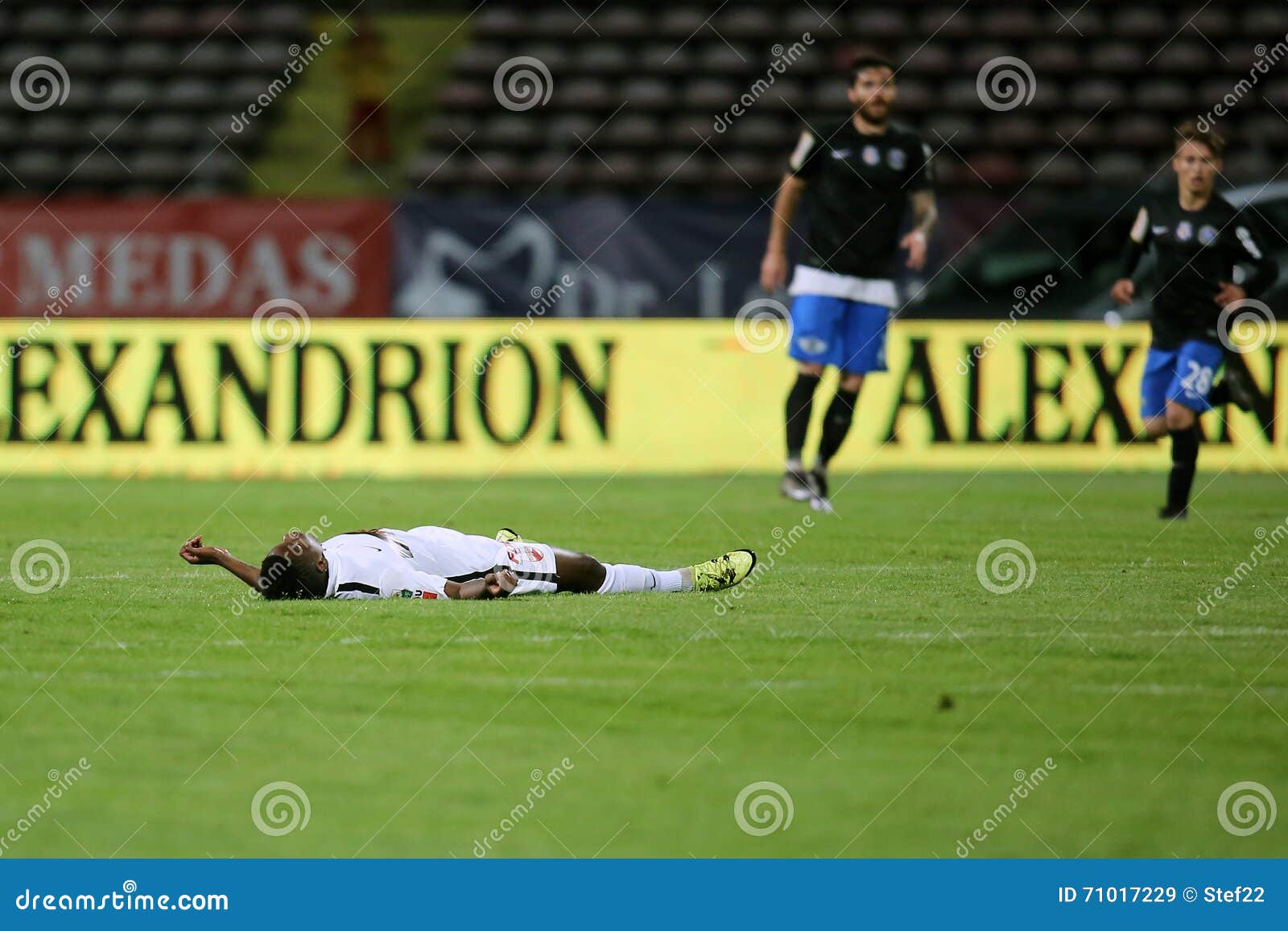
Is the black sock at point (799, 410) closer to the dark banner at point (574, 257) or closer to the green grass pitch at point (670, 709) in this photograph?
the green grass pitch at point (670, 709)

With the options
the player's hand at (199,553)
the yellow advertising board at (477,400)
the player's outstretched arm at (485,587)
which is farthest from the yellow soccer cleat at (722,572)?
the yellow advertising board at (477,400)

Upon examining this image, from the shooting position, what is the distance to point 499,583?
308 inches

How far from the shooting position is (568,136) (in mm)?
22656

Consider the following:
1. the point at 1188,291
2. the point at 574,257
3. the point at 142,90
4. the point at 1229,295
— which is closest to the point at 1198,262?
the point at 1188,291

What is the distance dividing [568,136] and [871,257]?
10378 millimetres

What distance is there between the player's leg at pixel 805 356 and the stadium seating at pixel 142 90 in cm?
1175

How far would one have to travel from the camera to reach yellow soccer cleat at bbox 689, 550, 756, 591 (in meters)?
8.63

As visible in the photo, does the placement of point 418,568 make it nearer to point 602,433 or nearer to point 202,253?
point 602,433

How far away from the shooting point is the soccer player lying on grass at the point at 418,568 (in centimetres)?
786

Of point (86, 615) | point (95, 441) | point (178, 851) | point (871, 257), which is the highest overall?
point (871, 257)

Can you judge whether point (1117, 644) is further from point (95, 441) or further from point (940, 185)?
point (940, 185)

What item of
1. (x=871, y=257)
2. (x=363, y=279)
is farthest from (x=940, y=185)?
(x=871, y=257)

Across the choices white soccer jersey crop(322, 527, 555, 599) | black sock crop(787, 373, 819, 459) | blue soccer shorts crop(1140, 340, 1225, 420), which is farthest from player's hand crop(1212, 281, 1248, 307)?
white soccer jersey crop(322, 527, 555, 599)

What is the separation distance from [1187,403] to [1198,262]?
921 millimetres
